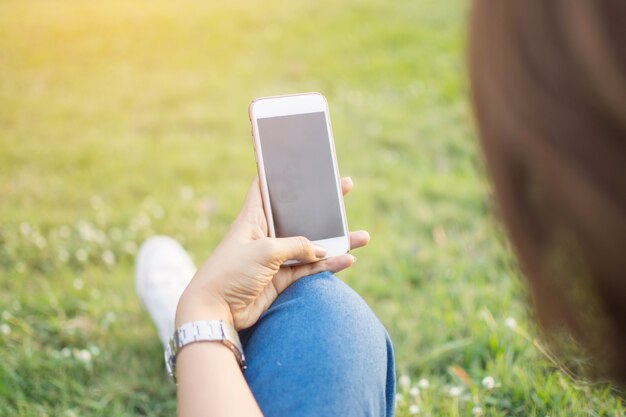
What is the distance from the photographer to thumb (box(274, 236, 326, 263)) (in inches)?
65.7

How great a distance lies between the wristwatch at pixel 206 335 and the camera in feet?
4.90

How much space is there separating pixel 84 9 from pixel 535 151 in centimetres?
623

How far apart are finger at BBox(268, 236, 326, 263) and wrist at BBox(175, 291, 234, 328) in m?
0.18

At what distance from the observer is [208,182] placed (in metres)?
3.65

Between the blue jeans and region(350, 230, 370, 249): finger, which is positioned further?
region(350, 230, 370, 249): finger

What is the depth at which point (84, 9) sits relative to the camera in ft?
20.5

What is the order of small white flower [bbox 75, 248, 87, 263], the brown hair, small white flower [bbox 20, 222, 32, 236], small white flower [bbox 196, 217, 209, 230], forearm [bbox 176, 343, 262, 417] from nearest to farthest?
the brown hair → forearm [bbox 176, 343, 262, 417] → small white flower [bbox 75, 248, 87, 263] → small white flower [bbox 20, 222, 32, 236] → small white flower [bbox 196, 217, 209, 230]

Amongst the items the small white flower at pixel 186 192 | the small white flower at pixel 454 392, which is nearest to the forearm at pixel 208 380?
the small white flower at pixel 454 392

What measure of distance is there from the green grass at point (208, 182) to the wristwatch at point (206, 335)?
0.65m

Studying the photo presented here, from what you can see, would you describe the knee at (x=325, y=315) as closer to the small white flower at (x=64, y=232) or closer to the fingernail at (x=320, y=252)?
the fingernail at (x=320, y=252)

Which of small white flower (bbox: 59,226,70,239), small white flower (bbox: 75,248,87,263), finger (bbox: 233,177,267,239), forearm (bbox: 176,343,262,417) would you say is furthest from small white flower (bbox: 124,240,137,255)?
forearm (bbox: 176,343,262,417)

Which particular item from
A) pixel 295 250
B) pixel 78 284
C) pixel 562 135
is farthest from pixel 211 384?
pixel 78 284

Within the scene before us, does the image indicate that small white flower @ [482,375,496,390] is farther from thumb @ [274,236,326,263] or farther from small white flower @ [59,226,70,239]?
small white flower @ [59,226,70,239]

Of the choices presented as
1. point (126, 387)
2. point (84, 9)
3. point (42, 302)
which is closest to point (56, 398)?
point (126, 387)
